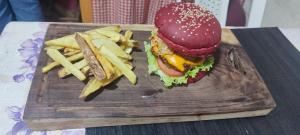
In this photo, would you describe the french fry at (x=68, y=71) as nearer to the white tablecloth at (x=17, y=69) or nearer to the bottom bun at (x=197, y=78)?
the white tablecloth at (x=17, y=69)

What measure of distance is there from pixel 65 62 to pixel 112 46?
0.17 metres

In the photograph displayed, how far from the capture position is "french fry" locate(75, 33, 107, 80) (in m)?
0.98

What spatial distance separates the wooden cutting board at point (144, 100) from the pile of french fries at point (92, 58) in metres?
0.04

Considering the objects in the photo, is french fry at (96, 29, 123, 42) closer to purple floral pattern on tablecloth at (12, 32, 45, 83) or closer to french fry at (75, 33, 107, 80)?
french fry at (75, 33, 107, 80)

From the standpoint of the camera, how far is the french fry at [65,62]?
3.25 ft

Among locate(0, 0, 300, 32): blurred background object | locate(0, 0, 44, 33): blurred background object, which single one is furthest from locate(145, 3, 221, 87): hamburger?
locate(0, 0, 44, 33): blurred background object

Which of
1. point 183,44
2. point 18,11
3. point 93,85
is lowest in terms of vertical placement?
point 18,11

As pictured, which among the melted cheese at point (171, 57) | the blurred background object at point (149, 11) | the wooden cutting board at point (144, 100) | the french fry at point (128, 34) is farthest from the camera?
the blurred background object at point (149, 11)

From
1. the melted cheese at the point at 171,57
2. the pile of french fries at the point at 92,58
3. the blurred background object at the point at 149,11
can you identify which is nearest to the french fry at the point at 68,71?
the pile of french fries at the point at 92,58

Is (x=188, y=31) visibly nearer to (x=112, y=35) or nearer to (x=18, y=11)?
(x=112, y=35)

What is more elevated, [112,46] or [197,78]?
[112,46]

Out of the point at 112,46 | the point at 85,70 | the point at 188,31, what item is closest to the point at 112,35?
the point at 112,46

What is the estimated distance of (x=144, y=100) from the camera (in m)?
1.02

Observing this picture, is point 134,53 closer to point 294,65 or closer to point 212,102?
point 212,102
